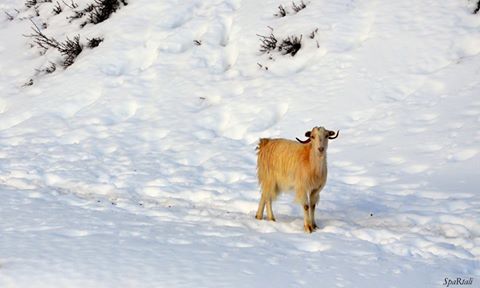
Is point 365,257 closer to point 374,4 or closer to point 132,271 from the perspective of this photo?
point 132,271

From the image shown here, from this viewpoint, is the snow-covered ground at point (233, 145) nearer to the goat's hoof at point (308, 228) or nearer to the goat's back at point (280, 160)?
the goat's hoof at point (308, 228)

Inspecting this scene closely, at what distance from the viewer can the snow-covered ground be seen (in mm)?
6203

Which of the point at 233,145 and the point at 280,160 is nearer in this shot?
the point at 280,160

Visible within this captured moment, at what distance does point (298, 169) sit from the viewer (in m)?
7.74

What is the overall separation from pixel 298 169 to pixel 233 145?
3171 mm

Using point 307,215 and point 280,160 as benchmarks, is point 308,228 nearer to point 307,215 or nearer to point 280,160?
point 307,215

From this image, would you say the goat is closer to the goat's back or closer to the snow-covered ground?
the goat's back

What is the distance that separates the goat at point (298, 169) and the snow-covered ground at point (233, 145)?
32 cm

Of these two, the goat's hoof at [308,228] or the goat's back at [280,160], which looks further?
the goat's back at [280,160]

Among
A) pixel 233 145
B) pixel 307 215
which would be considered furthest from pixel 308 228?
pixel 233 145

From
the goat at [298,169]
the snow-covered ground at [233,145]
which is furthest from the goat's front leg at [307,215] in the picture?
the snow-covered ground at [233,145]

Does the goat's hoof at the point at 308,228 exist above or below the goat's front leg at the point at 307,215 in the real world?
below

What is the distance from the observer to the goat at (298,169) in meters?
7.51

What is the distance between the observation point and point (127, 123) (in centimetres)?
1186
